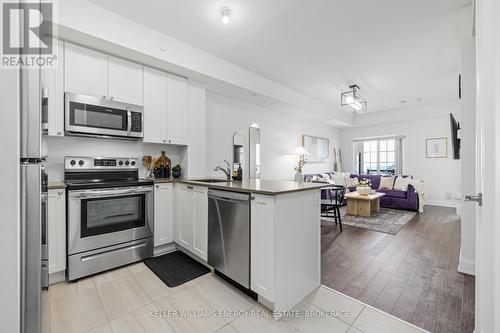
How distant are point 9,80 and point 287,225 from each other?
1.65 meters

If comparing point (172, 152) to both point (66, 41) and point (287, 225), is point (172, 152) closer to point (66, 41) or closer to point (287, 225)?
point (66, 41)

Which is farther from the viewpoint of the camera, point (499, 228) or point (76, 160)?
point (76, 160)

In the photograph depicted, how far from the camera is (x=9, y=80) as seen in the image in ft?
2.18

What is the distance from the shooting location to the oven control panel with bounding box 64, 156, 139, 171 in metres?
2.45

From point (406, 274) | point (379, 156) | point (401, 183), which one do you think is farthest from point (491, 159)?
point (379, 156)

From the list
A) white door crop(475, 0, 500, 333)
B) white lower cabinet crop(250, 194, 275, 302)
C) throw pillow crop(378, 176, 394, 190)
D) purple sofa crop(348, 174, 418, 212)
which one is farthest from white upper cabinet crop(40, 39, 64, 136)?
throw pillow crop(378, 176, 394, 190)

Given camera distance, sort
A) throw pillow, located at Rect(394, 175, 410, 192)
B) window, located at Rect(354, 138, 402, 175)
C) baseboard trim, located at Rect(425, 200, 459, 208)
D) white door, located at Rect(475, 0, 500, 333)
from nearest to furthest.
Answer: white door, located at Rect(475, 0, 500, 333) → throw pillow, located at Rect(394, 175, 410, 192) → baseboard trim, located at Rect(425, 200, 459, 208) → window, located at Rect(354, 138, 402, 175)

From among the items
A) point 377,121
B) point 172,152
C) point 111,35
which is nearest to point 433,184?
point 377,121

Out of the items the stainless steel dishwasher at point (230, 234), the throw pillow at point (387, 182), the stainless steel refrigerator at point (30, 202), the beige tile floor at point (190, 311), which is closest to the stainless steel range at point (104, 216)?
the beige tile floor at point (190, 311)

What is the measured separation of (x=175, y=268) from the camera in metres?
2.42

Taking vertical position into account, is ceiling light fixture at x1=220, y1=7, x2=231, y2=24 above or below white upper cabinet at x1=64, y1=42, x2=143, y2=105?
above

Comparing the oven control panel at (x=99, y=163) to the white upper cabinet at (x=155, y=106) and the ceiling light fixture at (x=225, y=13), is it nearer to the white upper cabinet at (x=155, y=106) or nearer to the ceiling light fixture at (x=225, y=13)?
the white upper cabinet at (x=155, y=106)

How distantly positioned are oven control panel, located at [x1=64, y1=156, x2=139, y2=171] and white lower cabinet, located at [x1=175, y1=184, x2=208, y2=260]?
70 cm

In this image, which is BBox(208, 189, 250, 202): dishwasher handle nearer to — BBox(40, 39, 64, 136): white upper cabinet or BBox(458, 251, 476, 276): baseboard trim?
BBox(40, 39, 64, 136): white upper cabinet
